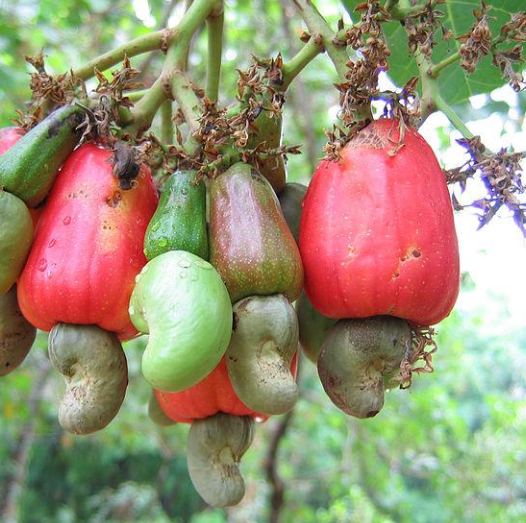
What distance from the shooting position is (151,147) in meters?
1.21

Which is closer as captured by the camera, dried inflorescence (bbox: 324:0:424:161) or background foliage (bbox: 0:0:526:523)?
dried inflorescence (bbox: 324:0:424:161)

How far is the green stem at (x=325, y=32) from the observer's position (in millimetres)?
1226

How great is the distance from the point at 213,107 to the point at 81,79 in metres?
0.32

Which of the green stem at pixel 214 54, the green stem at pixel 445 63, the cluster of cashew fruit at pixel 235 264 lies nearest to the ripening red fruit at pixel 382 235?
the cluster of cashew fruit at pixel 235 264

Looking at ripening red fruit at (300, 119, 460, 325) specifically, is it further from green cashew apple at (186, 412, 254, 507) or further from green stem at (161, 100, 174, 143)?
green stem at (161, 100, 174, 143)

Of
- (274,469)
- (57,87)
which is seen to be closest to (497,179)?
(57,87)

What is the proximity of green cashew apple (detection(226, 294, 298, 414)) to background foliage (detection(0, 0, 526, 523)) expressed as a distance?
37 centimetres

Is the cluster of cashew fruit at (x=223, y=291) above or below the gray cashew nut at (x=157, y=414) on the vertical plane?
above

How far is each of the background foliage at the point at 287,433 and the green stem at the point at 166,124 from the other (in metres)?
0.52

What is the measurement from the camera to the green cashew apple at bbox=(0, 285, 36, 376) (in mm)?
1233

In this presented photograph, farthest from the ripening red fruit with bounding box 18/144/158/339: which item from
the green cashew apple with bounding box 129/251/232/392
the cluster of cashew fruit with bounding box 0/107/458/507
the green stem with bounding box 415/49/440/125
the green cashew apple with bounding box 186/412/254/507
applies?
the green stem with bounding box 415/49/440/125

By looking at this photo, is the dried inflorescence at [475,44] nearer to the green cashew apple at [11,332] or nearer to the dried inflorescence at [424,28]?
the dried inflorescence at [424,28]

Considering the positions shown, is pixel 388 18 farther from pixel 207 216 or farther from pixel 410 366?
pixel 410 366

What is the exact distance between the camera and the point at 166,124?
153 centimetres
